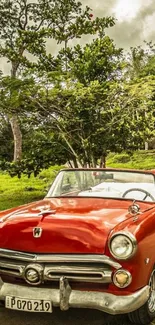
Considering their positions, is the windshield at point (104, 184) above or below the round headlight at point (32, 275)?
above

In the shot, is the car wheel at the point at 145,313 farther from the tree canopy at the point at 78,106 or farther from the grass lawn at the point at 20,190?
the tree canopy at the point at 78,106

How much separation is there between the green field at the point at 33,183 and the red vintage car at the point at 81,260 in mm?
2659

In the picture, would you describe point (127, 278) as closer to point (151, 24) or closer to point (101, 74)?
point (101, 74)

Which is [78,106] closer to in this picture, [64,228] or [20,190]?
[20,190]

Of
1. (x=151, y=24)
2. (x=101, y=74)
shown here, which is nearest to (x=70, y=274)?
(x=101, y=74)

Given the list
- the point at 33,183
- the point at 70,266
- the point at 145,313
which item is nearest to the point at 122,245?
the point at 70,266

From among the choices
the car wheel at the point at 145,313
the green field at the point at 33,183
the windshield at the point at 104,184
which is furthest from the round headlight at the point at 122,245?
the green field at the point at 33,183

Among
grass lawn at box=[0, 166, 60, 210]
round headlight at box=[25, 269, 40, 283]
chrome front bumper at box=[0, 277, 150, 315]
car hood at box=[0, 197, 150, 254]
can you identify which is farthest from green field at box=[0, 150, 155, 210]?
chrome front bumper at box=[0, 277, 150, 315]

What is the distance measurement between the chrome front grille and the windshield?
4.47ft

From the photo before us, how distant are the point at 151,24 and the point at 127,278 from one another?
98.0 ft

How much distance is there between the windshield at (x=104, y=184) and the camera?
4.57 meters

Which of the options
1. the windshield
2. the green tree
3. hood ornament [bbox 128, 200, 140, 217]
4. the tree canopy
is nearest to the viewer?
hood ornament [bbox 128, 200, 140, 217]

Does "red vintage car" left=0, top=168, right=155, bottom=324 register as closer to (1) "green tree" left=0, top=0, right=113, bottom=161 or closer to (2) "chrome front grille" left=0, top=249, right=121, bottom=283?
(2) "chrome front grille" left=0, top=249, right=121, bottom=283

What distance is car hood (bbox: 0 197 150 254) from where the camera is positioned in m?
3.39
